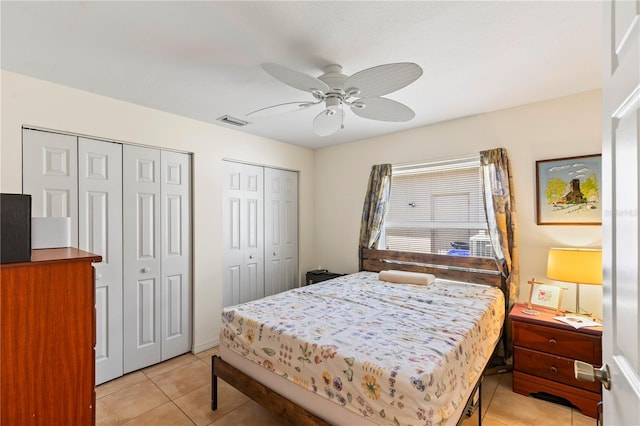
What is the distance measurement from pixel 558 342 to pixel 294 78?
2650mm

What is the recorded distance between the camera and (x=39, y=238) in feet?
5.61

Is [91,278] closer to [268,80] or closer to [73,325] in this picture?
[73,325]

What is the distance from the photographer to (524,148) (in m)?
2.84

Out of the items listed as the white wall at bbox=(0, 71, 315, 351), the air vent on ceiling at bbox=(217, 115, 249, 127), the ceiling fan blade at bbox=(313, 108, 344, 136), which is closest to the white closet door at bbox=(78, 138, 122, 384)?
the white wall at bbox=(0, 71, 315, 351)

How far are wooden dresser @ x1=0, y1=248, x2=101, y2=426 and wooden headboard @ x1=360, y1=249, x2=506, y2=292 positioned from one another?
299 centimetres

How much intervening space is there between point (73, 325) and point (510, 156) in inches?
139

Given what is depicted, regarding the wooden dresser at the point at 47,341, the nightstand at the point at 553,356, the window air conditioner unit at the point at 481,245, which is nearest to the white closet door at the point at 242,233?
the wooden dresser at the point at 47,341

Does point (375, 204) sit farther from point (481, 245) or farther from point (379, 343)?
point (379, 343)

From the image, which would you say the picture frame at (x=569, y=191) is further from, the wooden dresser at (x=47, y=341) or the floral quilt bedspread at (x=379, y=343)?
the wooden dresser at (x=47, y=341)

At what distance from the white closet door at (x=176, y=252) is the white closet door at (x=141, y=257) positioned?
2.4 inches

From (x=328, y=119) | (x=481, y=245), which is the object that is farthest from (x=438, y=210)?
(x=328, y=119)

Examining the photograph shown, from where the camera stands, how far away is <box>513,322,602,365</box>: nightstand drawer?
6.91 feet

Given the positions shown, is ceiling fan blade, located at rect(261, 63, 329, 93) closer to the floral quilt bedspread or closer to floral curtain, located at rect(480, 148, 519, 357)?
the floral quilt bedspread

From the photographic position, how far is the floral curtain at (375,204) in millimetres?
3779
